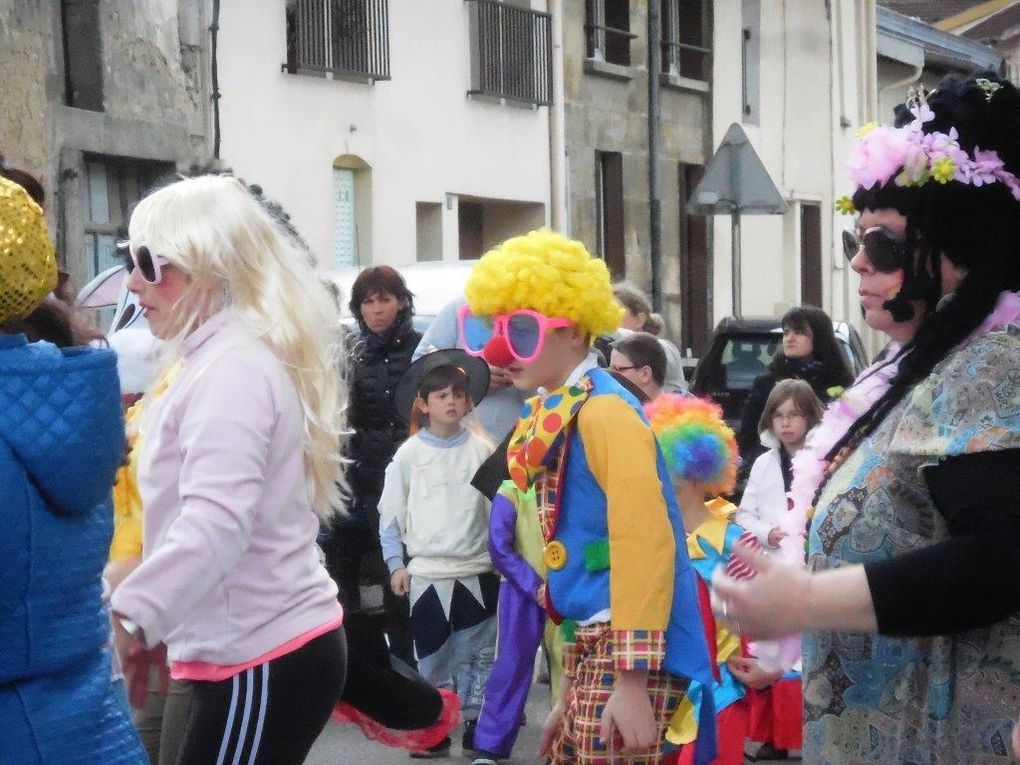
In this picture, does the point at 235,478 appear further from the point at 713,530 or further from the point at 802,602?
the point at 713,530

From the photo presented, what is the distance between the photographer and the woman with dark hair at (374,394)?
889cm

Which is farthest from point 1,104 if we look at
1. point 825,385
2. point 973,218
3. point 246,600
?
point 973,218

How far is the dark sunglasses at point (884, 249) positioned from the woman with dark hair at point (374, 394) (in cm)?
595

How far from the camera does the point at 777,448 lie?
937 cm

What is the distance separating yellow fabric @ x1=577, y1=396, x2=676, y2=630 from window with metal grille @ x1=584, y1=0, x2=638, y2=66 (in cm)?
1957

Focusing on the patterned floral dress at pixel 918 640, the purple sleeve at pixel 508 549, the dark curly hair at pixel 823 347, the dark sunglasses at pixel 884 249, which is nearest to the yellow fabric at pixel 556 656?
the purple sleeve at pixel 508 549

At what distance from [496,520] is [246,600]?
2.65 metres

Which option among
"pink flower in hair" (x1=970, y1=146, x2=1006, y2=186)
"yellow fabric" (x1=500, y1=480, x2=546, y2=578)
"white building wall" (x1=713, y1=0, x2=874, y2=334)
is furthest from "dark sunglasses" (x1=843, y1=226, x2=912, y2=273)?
"white building wall" (x1=713, y1=0, x2=874, y2=334)

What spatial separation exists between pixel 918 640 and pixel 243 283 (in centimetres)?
163

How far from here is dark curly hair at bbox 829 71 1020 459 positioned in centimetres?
283

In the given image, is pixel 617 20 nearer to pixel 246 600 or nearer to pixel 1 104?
pixel 1 104

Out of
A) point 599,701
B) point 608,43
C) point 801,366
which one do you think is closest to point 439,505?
point 801,366

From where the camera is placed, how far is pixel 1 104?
14.2m

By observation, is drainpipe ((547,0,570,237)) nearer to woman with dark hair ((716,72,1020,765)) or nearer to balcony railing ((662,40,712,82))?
balcony railing ((662,40,712,82))
